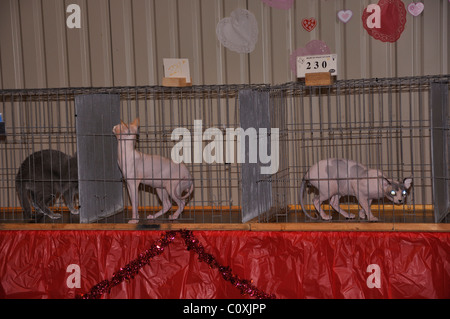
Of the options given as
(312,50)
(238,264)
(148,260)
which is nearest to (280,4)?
(312,50)

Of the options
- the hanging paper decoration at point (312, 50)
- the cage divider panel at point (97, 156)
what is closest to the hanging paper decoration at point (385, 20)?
the hanging paper decoration at point (312, 50)

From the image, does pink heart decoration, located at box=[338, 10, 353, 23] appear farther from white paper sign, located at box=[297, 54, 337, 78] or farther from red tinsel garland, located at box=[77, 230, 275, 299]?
red tinsel garland, located at box=[77, 230, 275, 299]

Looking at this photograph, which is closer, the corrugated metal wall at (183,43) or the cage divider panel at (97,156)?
the cage divider panel at (97,156)

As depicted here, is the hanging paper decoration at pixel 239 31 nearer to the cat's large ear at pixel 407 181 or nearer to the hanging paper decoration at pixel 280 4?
the hanging paper decoration at pixel 280 4

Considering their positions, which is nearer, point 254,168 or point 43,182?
point 254,168

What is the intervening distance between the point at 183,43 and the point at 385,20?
148 cm

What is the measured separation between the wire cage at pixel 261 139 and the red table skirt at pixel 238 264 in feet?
0.76

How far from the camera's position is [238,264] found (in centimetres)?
296

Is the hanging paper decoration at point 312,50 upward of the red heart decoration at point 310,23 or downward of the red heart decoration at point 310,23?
downward

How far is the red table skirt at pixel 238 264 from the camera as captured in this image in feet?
9.20

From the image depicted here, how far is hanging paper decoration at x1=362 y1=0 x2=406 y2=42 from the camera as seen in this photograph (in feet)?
11.8

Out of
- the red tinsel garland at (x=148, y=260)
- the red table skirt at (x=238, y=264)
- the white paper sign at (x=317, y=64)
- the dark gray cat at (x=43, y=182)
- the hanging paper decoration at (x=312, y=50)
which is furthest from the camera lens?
the hanging paper decoration at (x=312, y=50)

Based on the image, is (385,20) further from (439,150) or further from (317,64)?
(439,150)

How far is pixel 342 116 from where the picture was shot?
12.2ft
